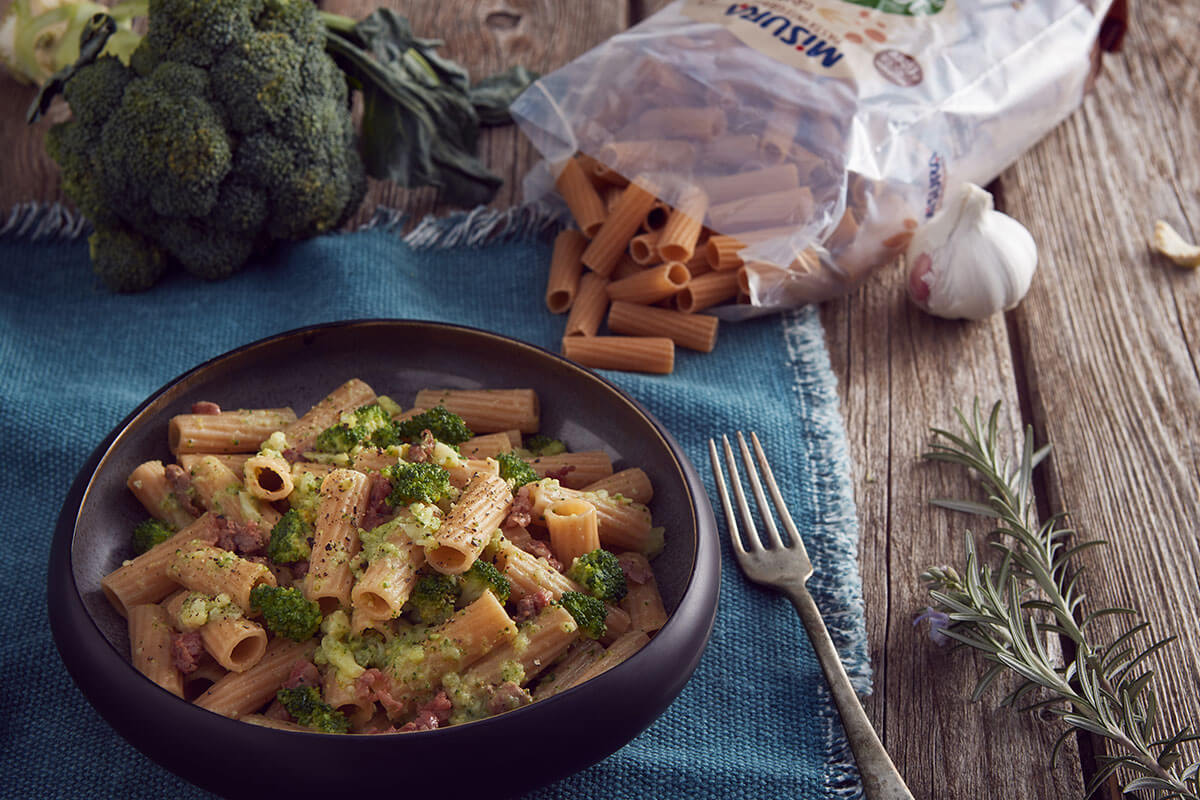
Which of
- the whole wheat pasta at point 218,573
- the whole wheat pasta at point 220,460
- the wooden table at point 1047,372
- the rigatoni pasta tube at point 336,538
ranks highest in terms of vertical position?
the rigatoni pasta tube at point 336,538

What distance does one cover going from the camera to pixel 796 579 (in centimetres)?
207

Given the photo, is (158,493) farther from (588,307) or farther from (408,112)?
(408,112)

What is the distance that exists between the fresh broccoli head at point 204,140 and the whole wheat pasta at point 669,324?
850 millimetres

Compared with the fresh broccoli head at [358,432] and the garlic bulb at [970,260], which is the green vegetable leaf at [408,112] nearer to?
the fresh broccoli head at [358,432]

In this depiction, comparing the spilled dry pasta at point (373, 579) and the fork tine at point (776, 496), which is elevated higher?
the spilled dry pasta at point (373, 579)

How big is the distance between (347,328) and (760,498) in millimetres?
935

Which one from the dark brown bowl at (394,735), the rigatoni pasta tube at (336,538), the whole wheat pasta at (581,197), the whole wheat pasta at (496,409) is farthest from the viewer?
the whole wheat pasta at (581,197)

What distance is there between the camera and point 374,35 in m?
3.10

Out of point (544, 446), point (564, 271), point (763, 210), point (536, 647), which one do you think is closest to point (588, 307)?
point (564, 271)

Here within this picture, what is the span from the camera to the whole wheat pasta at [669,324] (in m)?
2.63

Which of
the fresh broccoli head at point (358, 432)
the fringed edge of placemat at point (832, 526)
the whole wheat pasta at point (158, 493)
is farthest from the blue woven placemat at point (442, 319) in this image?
the fresh broccoli head at point (358, 432)

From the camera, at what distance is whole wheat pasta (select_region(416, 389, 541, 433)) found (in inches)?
84.9

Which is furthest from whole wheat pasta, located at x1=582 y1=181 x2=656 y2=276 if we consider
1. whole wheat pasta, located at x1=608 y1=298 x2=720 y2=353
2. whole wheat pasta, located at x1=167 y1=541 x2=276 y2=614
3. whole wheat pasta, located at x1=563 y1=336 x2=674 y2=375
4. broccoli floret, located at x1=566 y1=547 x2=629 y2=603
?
whole wheat pasta, located at x1=167 y1=541 x2=276 y2=614

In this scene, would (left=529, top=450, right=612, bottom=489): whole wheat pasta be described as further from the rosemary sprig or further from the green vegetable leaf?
the green vegetable leaf
